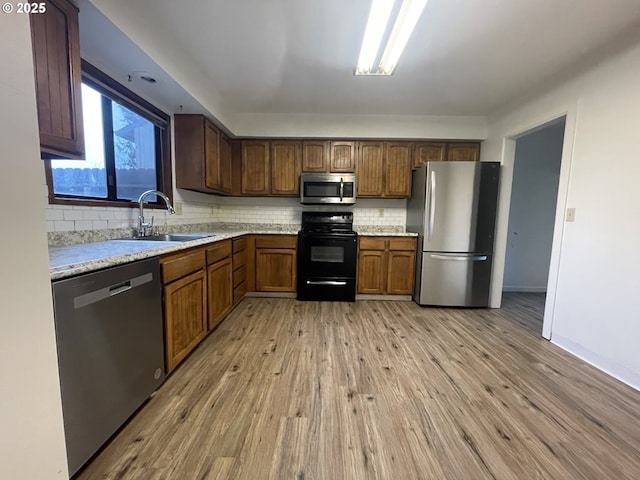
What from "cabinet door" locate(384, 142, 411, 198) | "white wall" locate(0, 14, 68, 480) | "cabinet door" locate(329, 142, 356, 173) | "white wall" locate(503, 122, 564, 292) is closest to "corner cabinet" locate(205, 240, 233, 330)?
"white wall" locate(0, 14, 68, 480)

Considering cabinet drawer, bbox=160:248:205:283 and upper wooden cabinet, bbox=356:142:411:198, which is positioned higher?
upper wooden cabinet, bbox=356:142:411:198

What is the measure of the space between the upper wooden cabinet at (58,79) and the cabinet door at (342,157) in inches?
108

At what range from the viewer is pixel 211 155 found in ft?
10.0

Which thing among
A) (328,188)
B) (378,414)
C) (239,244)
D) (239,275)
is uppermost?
(328,188)

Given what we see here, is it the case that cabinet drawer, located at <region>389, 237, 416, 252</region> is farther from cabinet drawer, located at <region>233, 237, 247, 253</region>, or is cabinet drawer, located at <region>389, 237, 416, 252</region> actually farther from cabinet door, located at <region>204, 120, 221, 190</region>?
cabinet door, located at <region>204, 120, 221, 190</region>

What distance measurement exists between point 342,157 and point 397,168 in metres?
0.76

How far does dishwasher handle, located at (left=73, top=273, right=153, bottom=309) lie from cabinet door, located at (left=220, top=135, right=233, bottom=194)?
205 cm

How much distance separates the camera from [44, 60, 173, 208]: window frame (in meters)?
1.69

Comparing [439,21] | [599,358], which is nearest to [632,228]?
[599,358]

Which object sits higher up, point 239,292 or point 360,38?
point 360,38

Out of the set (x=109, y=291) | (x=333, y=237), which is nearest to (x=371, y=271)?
(x=333, y=237)

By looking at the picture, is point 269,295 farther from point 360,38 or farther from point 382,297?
point 360,38

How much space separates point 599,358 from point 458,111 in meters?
2.84

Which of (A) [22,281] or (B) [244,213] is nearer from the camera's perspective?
(A) [22,281]
